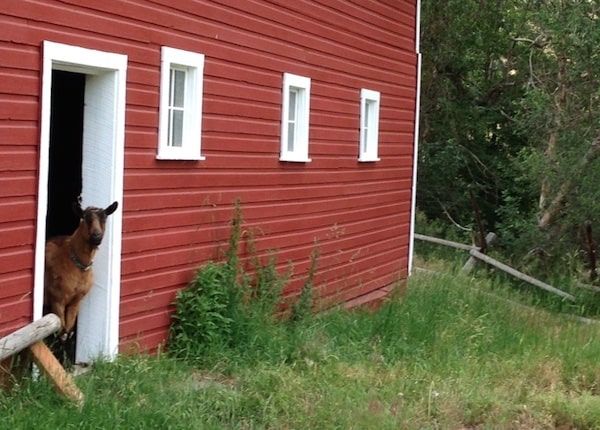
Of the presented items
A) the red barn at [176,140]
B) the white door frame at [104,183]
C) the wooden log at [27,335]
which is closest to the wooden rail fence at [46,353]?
the wooden log at [27,335]

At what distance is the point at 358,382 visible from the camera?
9375mm

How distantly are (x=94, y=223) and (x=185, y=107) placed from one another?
6.75ft

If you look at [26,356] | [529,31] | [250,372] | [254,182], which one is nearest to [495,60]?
[529,31]

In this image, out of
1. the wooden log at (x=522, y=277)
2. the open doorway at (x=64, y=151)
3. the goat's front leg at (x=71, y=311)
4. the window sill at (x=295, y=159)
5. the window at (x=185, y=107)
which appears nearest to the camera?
the goat's front leg at (x=71, y=311)

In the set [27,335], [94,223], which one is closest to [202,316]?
[94,223]

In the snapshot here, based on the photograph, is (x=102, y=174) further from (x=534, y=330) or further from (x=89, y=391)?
(x=534, y=330)

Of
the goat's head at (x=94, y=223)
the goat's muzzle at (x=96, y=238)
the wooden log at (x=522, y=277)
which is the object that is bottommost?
the wooden log at (x=522, y=277)

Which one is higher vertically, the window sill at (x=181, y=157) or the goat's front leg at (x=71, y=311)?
the window sill at (x=181, y=157)

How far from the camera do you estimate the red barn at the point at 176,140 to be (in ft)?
A: 25.3

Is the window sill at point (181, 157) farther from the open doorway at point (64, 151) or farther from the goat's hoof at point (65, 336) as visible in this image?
the goat's hoof at point (65, 336)

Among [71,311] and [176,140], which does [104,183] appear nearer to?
[71,311]

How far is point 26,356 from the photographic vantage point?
7680 millimetres

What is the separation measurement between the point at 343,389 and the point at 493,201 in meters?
22.3

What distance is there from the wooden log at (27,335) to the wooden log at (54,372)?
0.16 m
